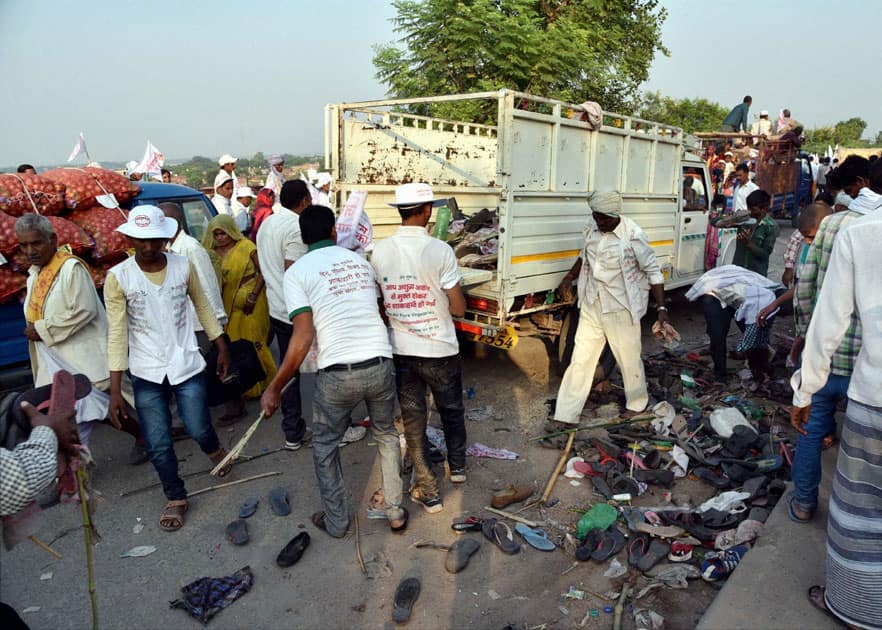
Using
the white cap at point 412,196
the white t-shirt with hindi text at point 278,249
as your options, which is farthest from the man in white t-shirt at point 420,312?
the white t-shirt with hindi text at point 278,249

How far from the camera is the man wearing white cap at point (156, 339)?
3.52 m

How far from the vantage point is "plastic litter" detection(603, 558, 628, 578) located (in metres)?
3.28

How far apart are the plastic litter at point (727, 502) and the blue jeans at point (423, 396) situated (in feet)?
5.37

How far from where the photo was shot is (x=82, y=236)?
5051 millimetres

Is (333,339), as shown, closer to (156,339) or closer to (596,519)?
(156,339)

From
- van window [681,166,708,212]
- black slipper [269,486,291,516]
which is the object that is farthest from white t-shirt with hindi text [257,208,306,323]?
van window [681,166,708,212]

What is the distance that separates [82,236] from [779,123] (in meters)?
20.1

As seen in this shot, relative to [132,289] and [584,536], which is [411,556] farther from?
[132,289]

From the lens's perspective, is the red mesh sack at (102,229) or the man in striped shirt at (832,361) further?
the red mesh sack at (102,229)

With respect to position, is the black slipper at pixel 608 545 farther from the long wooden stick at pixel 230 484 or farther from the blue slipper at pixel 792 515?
the long wooden stick at pixel 230 484

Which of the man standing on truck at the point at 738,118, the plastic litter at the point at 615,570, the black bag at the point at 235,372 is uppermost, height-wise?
the man standing on truck at the point at 738,118

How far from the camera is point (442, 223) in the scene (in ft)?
19.7

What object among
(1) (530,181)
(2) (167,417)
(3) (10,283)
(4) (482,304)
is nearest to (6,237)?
(3) (10,283)

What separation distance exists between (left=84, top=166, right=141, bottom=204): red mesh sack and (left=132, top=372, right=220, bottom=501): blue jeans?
8.25 feet
